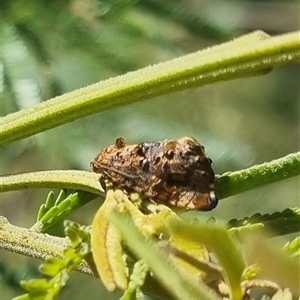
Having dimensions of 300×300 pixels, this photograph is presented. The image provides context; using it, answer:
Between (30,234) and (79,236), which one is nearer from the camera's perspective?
(79,236)

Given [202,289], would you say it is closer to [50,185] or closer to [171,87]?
[171,87]

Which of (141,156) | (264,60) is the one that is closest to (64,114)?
(141,156)

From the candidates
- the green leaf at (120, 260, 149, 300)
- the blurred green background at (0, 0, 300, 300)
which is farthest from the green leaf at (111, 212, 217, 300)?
the blurred green background at (0, 0, 300, 300)

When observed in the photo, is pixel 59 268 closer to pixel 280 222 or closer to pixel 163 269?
pixel 163 269

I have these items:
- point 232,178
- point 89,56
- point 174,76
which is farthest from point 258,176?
point 89,56

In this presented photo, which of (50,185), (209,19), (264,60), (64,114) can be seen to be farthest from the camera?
(209,19)
